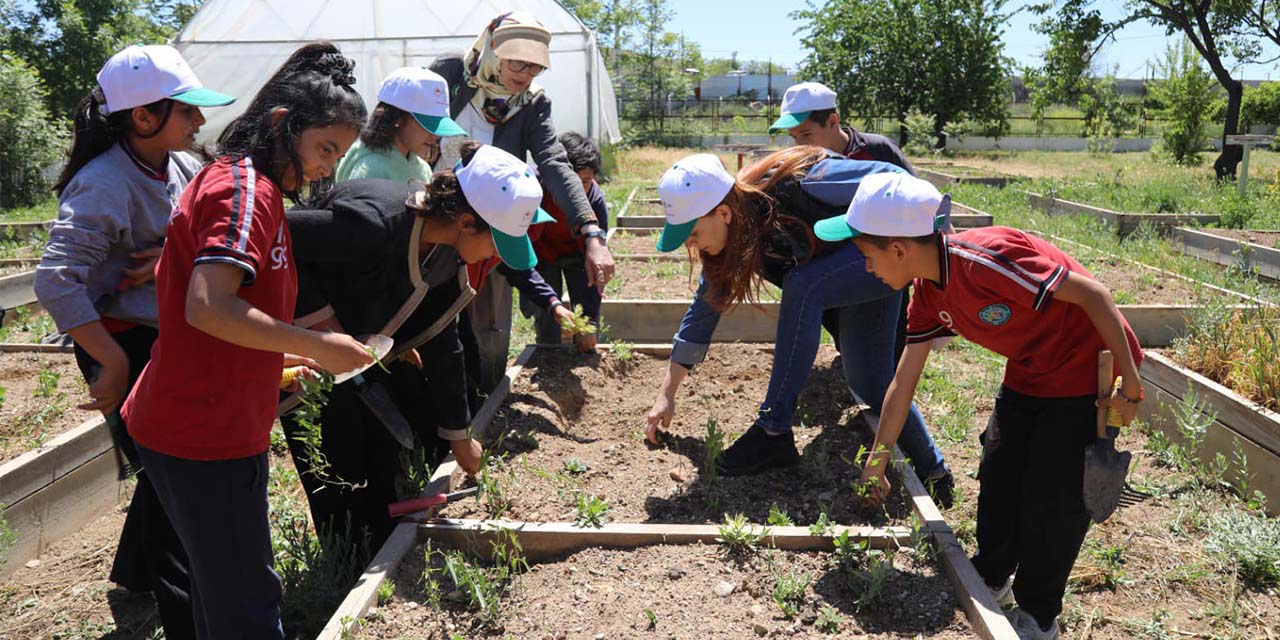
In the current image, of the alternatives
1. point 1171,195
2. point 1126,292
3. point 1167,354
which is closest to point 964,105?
point 1171,195

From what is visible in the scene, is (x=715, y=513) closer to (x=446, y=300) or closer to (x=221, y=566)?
(x=446, y=300)

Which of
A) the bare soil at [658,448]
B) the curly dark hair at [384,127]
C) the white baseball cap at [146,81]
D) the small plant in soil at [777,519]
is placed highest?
the white baseball cap at [146,81]

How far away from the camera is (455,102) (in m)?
4.16

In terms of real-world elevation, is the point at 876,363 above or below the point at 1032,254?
below

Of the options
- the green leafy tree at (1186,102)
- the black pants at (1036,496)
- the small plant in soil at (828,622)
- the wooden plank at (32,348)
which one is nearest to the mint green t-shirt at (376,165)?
the small plant in soil at (828,622)

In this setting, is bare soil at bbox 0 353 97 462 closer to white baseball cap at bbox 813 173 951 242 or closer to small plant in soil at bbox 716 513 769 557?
small plant in soil at bbox 716 513 769 557

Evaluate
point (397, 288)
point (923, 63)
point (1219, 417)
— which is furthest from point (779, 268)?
point (923, 63)

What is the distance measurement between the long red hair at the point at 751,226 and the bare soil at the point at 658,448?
29.3 inches

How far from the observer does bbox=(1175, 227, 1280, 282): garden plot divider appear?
288 inches

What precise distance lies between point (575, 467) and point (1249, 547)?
2.47m

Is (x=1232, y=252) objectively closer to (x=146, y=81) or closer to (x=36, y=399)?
(x=146, y=81)

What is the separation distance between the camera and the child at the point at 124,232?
237 centimetres

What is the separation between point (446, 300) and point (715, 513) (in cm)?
122

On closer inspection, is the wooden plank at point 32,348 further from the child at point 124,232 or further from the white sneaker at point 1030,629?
the white sneaker at point 1030,629
